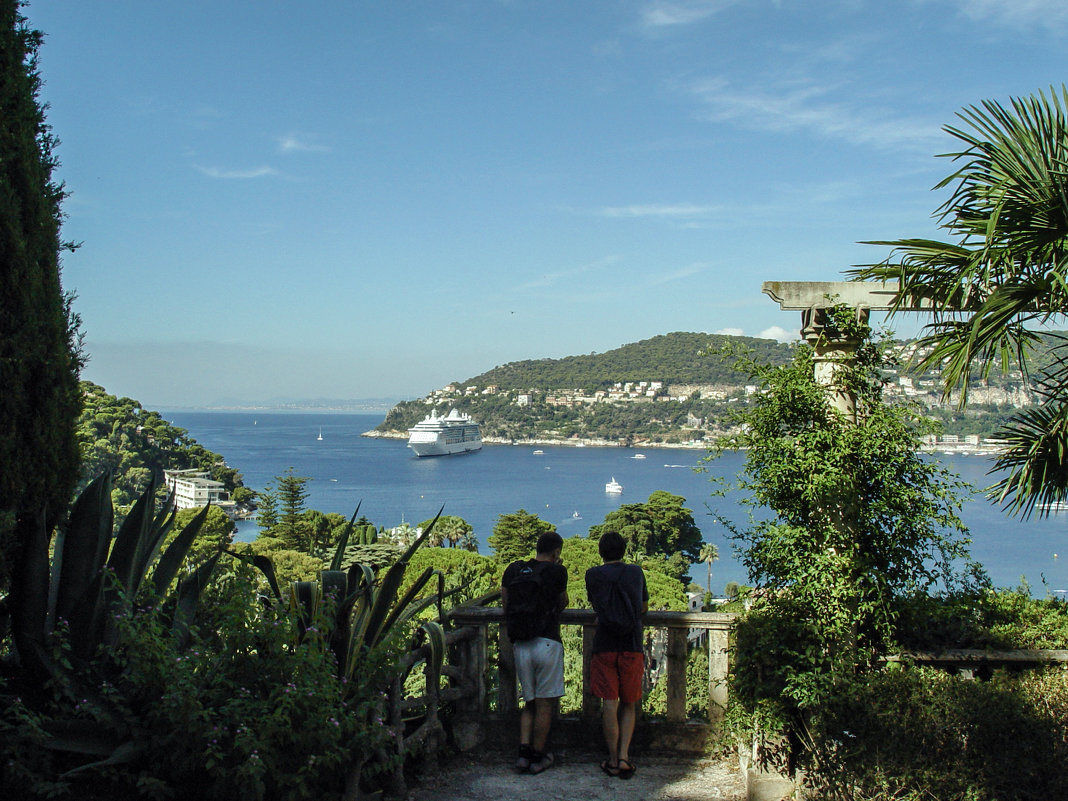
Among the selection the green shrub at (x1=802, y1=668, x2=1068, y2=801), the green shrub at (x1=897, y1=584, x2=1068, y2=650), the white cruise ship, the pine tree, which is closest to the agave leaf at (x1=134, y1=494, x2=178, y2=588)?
the green shrub at (x1=802, y1=668, x2=1068, y2=801)

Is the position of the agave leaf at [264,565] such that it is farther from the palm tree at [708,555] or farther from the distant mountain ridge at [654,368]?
the distant mountain ridge at [654,368]

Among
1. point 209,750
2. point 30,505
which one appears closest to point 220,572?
point 30,505

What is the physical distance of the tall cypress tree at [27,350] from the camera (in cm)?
341

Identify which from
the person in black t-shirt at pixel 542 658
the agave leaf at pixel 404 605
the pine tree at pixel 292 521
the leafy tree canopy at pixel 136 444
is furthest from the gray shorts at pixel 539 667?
the leafy tree canopy at pixel 136 444

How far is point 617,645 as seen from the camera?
413cm

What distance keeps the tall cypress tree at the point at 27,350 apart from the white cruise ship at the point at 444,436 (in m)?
137

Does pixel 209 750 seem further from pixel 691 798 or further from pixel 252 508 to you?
pixel 252 508

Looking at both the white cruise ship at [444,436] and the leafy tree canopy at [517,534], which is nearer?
the leafy tree canopy at [517,534]

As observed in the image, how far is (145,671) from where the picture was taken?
2.97 m

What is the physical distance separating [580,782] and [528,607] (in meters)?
0.86

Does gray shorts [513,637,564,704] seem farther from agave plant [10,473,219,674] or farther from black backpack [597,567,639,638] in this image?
agave plant [10,473,219,674]

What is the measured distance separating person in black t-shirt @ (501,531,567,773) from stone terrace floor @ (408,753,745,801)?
0.13m

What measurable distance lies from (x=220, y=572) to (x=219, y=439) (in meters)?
206

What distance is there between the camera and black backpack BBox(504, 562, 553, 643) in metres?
4.16
